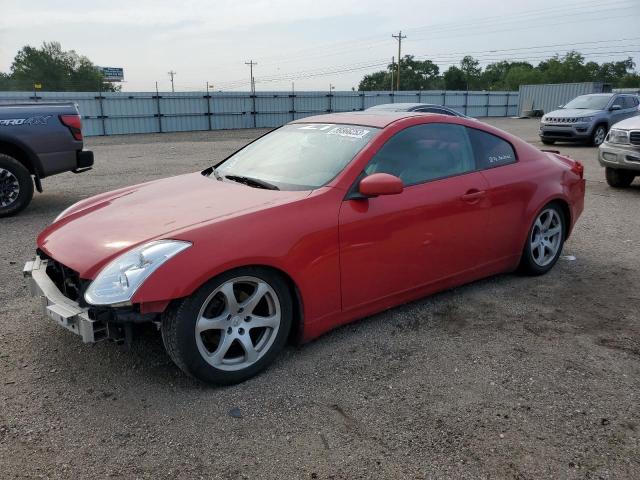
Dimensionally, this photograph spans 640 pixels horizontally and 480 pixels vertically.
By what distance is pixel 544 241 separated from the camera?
15.9 feet

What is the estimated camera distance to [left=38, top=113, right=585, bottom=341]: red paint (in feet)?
9.59

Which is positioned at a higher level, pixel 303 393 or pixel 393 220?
pixel 393 220

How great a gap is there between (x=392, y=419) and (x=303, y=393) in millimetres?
517

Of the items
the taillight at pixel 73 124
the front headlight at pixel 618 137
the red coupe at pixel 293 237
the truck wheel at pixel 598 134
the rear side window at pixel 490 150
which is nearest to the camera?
the red coupe at pixel 293 237

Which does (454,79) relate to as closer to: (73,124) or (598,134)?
(598,134)

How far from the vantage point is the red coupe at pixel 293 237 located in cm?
281

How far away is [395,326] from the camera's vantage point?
383 cm

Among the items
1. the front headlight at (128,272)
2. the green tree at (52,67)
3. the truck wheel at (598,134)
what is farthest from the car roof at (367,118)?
the green tree at (52,67)

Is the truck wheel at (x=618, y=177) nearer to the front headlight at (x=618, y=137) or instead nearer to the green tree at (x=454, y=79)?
the front headlight at (x=618, y=137)

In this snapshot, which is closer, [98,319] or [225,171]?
[98,319]

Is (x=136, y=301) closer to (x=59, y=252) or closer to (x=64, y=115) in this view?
(x=59, y=252)

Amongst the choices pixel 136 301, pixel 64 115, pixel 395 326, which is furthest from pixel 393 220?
pixel 64 115

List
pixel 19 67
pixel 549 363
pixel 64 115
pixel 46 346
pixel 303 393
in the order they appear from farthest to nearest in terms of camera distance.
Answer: pixel 19 67, pixel 64 115, pixel 46 346, pixel 549 363, pixel 303 393

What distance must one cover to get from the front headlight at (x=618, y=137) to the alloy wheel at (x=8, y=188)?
30.2 ft
